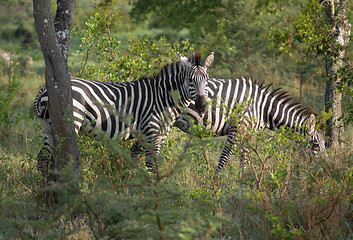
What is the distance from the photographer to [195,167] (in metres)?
6.43

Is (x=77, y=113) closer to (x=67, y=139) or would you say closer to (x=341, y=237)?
(x=67, y=139)

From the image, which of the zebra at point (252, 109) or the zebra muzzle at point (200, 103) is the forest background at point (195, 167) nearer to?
the zebra at point (252, 109)

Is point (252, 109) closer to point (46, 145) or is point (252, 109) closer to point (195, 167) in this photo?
point (195, 167)

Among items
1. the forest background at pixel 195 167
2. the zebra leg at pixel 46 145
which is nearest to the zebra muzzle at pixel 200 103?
the forest background at pixel 195 167

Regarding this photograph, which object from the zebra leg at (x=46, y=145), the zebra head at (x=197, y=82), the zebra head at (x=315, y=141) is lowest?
the zebra leg at (x=46, y=145)

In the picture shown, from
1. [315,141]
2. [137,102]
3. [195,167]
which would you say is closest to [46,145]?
[137,102]

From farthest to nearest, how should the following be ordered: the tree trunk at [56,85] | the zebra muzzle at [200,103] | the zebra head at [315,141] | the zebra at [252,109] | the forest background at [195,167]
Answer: the zebra at [252,109], the zebra head at [315,141], the zebra muzzle at [200,103], the tree trunk at [56,85], the forest background at [195,167]

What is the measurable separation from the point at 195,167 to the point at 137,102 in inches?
51.0

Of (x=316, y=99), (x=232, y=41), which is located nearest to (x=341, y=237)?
(x=316, y=99)

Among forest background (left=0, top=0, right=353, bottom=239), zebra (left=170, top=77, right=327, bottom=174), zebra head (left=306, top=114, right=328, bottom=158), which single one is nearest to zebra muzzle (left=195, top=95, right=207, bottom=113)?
forest background (left=0, top=0, right=353, bottom=239)

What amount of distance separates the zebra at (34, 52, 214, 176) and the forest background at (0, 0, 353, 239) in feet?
1.09

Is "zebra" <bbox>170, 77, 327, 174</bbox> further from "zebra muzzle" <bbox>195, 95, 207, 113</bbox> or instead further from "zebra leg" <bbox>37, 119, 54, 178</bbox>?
"zebra leg" <bbox>37, 119, 54, 178</bbox>

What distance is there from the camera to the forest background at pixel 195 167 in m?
3.57

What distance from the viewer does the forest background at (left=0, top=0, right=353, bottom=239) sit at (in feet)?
11.7
